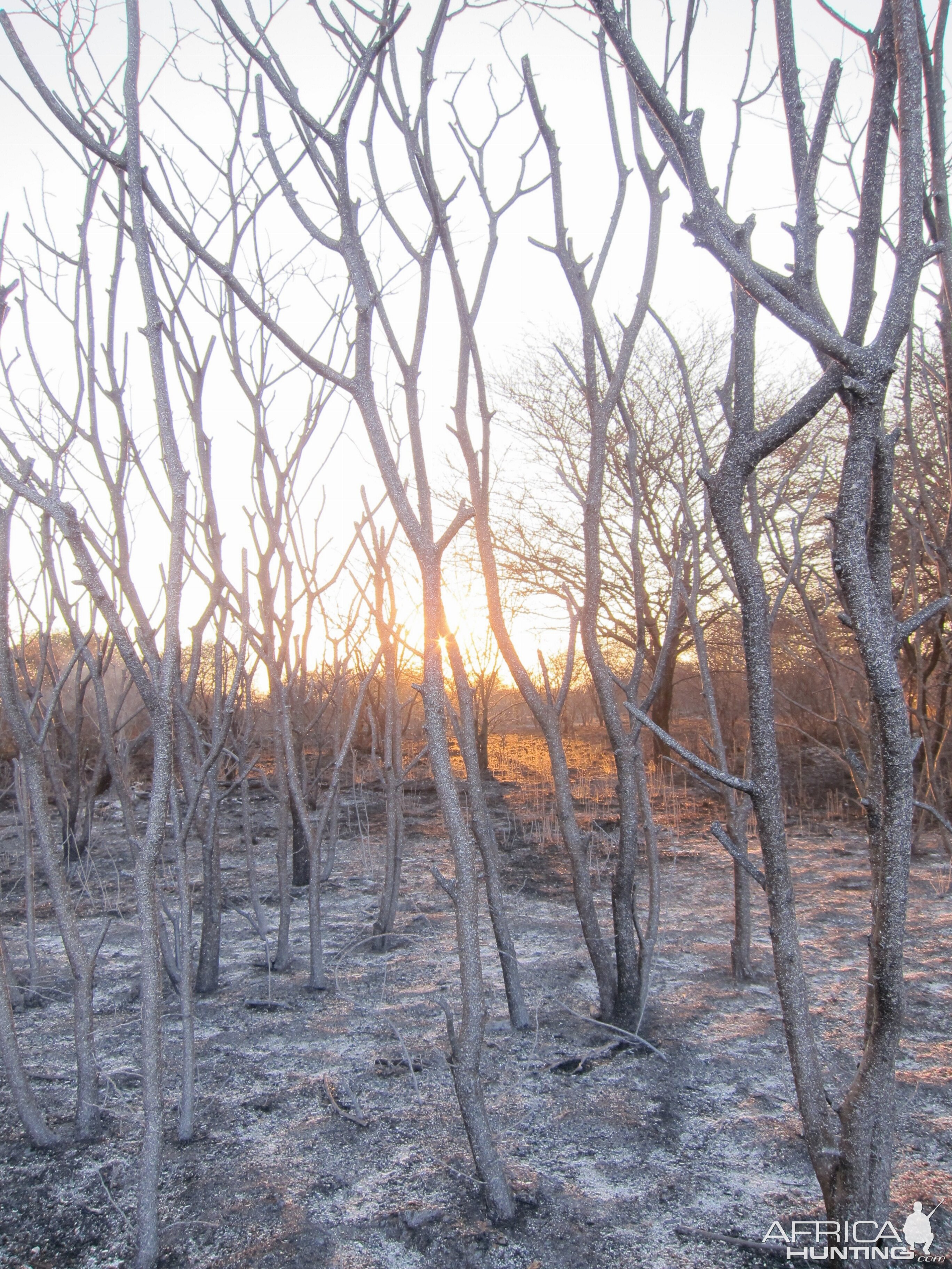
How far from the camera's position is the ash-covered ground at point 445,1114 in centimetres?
163

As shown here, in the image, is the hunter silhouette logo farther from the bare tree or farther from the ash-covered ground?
the bare tree

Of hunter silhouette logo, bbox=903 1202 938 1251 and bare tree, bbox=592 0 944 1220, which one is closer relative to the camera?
bare tree, bbox=592 0 944 1220

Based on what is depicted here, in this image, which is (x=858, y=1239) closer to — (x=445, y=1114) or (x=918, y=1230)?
(x=918, y=1230)

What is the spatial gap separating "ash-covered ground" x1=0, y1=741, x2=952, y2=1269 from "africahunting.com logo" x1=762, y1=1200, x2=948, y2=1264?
4 centimetres

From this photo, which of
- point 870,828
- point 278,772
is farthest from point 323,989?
point 870,828

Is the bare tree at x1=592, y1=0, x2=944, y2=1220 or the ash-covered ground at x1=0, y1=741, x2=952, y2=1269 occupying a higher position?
the bare tree at x1=592, y1=0, x2=944, y2=1220

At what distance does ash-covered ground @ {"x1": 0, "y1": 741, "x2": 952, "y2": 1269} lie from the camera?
1628 millimetres

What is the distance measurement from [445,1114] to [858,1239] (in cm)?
113

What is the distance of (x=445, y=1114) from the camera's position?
6.97 feet

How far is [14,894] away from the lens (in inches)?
194

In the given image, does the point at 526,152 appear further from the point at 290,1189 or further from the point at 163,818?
the point at 290,1189

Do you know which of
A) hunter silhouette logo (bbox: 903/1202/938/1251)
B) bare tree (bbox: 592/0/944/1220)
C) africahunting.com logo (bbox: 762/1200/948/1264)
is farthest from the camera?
hunter silhouette logo (bbox: 903/1202/938/1251)

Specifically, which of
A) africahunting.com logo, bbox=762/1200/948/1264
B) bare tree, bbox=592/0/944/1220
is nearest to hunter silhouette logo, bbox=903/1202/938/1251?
africahunting.com logo, bbox=762/1200/948/1264

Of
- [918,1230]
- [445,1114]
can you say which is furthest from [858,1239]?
[445,1114]
